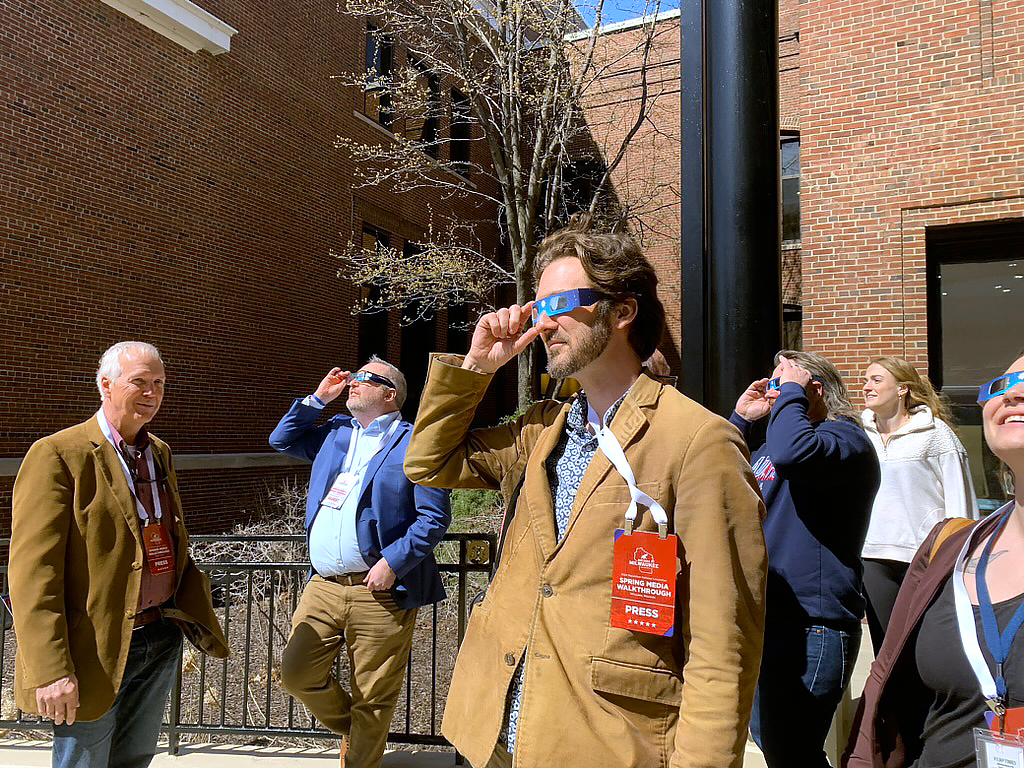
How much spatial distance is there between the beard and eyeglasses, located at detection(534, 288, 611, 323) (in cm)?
4

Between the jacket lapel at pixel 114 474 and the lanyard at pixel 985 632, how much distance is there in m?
2.75

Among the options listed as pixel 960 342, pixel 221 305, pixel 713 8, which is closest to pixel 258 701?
pixel 713 8

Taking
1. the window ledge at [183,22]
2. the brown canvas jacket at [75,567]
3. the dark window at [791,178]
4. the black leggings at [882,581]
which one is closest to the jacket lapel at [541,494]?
the brown canvas jacket at [75,567]

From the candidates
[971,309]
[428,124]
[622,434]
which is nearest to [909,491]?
[622,434]

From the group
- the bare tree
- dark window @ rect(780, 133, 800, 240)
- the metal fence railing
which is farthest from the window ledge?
dark window @ rect(780, 133, 800, 240)

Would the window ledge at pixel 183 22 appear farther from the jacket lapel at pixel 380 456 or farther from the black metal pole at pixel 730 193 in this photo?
the black metal pole at pixel 730 193

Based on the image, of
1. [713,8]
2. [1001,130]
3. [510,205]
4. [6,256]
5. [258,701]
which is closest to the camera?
[713,8]

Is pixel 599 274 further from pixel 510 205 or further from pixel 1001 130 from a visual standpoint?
pixel 510 205

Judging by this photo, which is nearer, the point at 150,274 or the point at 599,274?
the point at 599,274

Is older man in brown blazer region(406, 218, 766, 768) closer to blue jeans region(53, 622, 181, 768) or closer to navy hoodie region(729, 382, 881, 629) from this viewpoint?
navy hoodie region(729, 382, 881, 629)

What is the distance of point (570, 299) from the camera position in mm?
1933

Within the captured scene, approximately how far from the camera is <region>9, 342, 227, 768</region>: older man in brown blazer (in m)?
2.66

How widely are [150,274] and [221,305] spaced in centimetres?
153

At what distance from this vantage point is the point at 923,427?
4.34m
